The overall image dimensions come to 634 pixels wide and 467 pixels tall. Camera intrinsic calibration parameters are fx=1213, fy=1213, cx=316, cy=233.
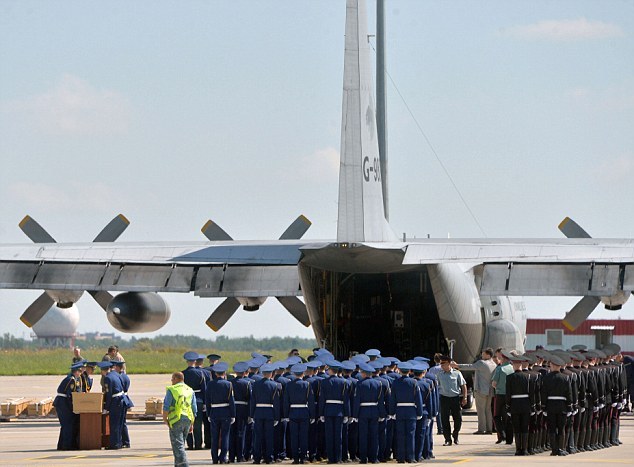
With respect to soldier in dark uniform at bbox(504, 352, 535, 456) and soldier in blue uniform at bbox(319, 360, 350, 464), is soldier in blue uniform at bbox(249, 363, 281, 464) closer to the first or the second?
soldier in blue uniform at bbox(319, 360, 350, 464)

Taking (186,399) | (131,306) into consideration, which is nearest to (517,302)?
(131,306)

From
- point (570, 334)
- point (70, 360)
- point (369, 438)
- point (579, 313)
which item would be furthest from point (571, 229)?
point (70, 360)

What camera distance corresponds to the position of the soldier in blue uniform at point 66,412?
21.4m

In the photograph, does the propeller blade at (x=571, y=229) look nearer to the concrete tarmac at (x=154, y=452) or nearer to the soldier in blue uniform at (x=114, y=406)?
the concrete tarmac at (x=154, y=452)

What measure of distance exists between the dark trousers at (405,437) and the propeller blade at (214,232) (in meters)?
12.2

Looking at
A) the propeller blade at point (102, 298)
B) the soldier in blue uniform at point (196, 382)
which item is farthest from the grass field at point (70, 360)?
the soldier in blue uniform at point (196, 382)

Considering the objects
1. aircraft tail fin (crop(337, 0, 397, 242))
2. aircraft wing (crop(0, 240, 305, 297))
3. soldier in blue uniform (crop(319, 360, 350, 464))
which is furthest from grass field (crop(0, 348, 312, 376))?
soldier in blue uniform (crop(319, 360, 350, 464))

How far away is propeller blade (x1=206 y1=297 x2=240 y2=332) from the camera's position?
31328 mm

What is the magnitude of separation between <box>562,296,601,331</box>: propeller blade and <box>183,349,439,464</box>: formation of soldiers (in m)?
10.7

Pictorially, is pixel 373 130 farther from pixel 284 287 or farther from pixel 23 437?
pixel 23 437

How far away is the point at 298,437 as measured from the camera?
63.3ft

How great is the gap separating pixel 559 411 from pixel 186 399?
6563mm

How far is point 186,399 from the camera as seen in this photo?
1719 centimetres

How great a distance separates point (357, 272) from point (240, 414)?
19.1 ft
